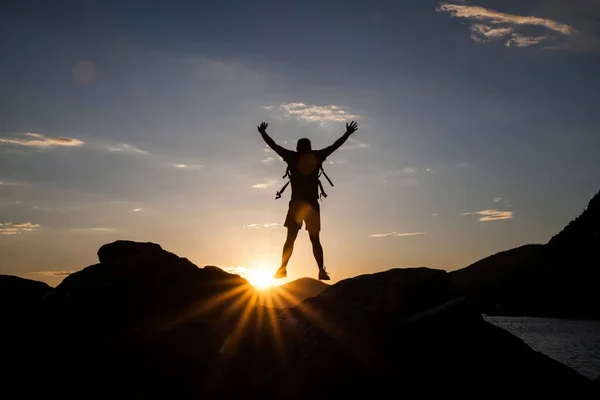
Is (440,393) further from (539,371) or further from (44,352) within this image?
(44,352)

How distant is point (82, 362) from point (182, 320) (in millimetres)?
1790

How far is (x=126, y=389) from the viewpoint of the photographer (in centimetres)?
820

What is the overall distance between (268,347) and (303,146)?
187 inches

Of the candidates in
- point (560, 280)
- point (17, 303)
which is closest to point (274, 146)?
point (17, 303)

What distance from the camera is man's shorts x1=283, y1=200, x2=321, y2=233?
38.5 ft

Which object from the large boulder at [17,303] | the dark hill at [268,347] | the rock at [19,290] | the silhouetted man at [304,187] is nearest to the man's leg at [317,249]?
the silhouetted man at [304,187]

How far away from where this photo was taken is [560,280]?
13888 centimetres

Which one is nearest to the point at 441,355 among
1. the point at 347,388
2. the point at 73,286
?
the point at 347,388

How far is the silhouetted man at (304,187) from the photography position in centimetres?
1161

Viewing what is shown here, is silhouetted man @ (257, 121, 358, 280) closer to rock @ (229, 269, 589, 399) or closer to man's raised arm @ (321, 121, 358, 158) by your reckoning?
man's raised arm @ (321, 121, 358, 158)

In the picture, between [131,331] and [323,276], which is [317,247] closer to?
[323,276]

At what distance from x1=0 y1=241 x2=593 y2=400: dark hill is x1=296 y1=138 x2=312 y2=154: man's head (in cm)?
335

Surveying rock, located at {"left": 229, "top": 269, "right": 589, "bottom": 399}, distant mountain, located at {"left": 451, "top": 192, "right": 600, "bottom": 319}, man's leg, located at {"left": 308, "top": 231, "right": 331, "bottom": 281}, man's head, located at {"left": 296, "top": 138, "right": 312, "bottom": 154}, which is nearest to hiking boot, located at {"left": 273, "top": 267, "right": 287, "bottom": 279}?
man's leg, located at {"left": 308, "top": 231, "right": 331, "bottom": 281}

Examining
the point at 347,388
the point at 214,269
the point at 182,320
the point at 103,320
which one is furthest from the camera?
the point at 214,269
